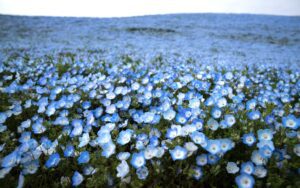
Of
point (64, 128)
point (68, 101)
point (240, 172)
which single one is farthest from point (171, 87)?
point (240, 172)

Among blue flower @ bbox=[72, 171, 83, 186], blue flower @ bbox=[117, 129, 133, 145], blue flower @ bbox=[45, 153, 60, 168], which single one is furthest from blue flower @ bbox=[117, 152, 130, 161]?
blue flower @ bbox=[45, 153, 60, 168]

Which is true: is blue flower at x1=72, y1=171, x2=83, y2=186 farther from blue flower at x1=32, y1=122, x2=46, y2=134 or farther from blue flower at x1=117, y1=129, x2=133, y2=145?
blue flower at x1=32, y1=122, x2=46, y2=134

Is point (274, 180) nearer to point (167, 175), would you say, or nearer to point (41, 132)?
point (167, 175)

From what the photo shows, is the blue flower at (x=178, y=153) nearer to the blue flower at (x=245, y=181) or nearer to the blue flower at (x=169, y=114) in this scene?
the blue flower at (x=245, y=181)

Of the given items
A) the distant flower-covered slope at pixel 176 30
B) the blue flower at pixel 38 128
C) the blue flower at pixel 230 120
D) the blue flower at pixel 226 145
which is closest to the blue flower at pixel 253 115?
the blue flower at pixel 230 120

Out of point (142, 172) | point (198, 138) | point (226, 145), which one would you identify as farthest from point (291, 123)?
point (142, 172)
